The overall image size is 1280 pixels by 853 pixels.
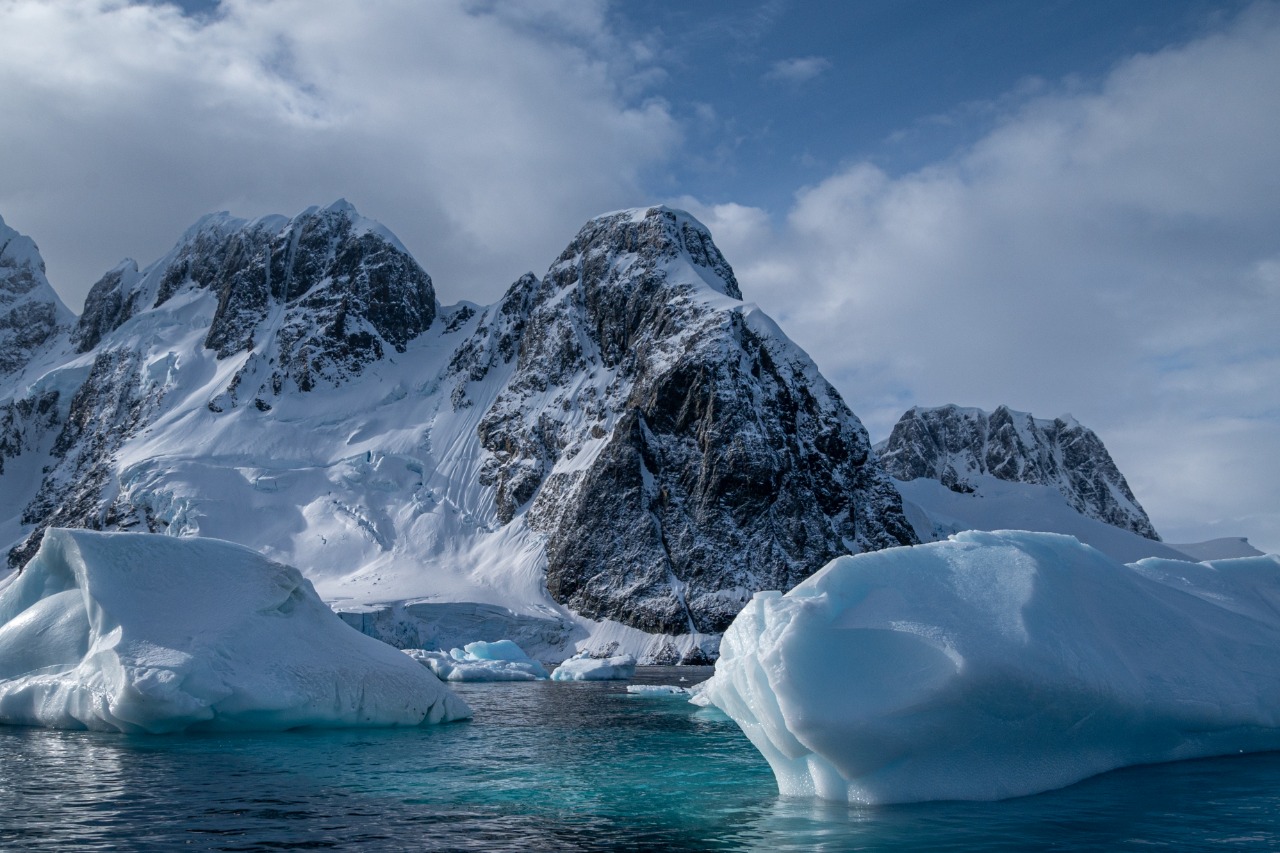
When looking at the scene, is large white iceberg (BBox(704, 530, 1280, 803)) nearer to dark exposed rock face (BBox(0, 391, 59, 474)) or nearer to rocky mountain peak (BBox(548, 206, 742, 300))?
rocky mountain peak (BBox(548, 206, 742, 300))

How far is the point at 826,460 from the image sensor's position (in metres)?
127

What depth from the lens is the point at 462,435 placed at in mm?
150375

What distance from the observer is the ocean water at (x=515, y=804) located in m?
14.2

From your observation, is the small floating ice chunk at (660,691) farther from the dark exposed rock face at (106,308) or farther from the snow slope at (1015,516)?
the dark exposed rock face at (106,308)

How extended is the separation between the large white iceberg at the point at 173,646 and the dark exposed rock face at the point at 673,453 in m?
78.7

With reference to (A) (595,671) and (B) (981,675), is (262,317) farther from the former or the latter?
(B) (981,675)

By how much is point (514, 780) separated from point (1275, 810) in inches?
565

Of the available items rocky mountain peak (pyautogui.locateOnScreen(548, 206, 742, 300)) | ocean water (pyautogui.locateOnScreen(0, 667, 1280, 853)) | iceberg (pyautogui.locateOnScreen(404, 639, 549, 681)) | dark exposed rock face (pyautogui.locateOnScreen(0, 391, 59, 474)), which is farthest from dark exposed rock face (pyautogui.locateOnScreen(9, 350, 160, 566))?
ocean water (pyautogui.locateOnScreen(0, 667, 1280, 853))

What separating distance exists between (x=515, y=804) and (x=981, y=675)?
8.74 meters

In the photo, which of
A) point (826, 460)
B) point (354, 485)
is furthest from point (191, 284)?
point (826, 460)

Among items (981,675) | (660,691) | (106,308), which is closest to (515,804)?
(981,675)

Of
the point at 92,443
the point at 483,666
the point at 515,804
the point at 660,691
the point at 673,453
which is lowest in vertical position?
the point at 515,804

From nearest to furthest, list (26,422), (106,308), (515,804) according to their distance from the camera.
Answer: (515,804) → (26,422) → (106,308)

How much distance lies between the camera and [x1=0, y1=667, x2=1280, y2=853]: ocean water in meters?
14.2
